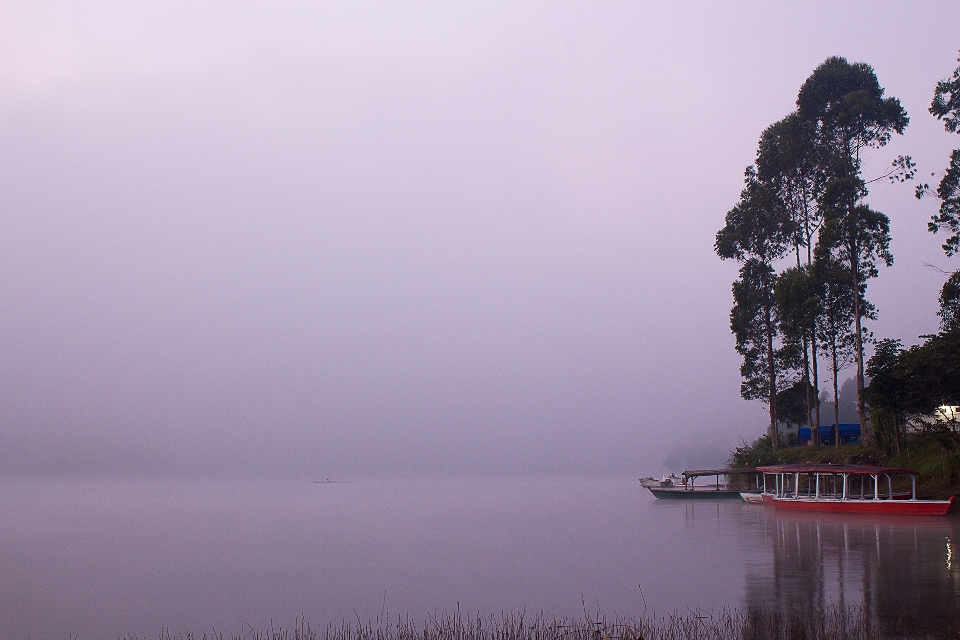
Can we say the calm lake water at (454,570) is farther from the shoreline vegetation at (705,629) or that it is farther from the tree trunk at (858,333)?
the tree trunk at (858,333)

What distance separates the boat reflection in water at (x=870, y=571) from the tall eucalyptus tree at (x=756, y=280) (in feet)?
69.3

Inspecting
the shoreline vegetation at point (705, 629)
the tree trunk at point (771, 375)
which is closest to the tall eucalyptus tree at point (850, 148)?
the tree trunk at point (771, 375)

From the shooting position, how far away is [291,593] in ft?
67.4

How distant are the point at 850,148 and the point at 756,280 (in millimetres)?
10818

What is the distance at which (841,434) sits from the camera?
47.9 metres

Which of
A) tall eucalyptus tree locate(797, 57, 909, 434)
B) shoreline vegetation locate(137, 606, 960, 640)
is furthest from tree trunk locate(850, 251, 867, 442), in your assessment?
shoreline vegetation locate(137, 606, 960, 640)

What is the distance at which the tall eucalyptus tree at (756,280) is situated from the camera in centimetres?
4912

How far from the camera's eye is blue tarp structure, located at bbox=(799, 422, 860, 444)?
47209 millimetres

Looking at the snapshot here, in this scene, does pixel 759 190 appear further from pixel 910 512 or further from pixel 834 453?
pixel 910 512

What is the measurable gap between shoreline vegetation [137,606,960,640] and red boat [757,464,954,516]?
61.0ft

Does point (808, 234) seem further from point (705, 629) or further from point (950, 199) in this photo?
point (705, 629)

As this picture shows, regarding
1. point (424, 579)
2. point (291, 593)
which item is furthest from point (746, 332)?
point (291, 593)

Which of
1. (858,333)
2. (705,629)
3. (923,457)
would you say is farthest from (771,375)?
(705,629)

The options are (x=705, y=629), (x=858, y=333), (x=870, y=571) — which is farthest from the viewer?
(x=858, y=333)
